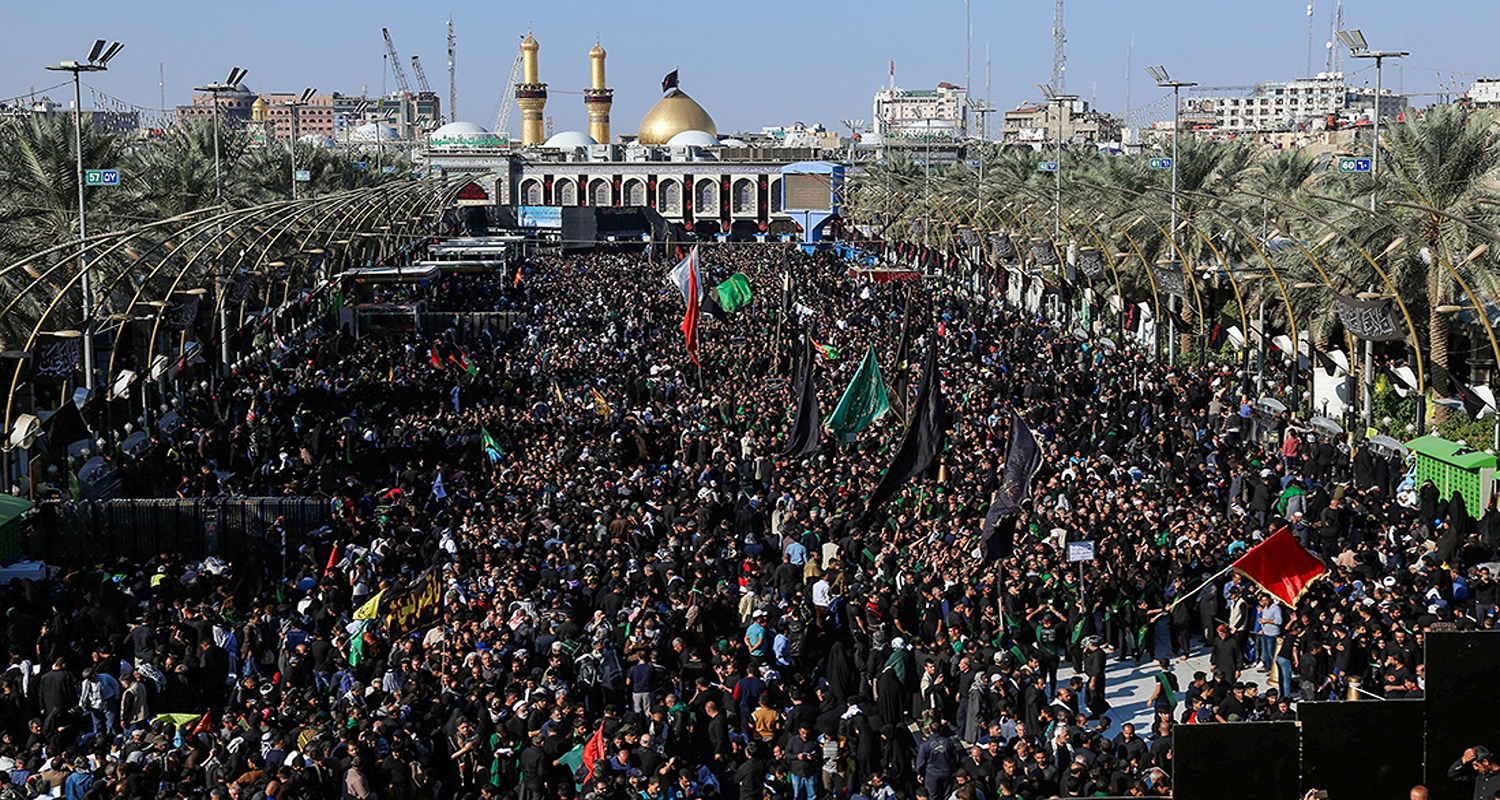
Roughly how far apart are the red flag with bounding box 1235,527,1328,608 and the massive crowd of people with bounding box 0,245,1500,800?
0.32 meters

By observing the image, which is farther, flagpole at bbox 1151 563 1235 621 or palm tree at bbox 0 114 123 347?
palm tree at bbox 0 114 123 347

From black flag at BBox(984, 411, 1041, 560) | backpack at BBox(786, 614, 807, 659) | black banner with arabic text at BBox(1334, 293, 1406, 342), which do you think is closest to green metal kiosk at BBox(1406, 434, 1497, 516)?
black banner with arabic text at BBox(1334, 293, 1406, 342)

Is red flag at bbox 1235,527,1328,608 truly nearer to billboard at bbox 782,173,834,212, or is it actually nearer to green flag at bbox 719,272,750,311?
green flag at bbox 719,272,750,311

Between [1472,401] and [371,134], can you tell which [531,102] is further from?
[1472,401]

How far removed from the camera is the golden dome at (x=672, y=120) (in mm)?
133375

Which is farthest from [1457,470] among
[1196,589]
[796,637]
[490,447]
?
[490,447]

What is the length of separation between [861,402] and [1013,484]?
5273 millimetres

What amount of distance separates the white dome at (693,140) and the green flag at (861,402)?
94.8 meters

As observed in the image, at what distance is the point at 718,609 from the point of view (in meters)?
15.3

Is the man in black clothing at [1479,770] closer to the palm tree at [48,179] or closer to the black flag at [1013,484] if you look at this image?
the black flag at [1013,484]

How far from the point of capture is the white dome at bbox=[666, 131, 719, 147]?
117m

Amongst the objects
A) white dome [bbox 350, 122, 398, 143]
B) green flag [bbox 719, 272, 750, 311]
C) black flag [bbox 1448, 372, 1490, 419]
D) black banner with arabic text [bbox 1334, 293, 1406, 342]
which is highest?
white dome [bbox 350, 122, 398, 143]

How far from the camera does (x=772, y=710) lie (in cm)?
1279

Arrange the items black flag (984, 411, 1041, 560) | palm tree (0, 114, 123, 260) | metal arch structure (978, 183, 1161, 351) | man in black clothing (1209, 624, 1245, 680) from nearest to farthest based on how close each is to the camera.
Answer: man in black clothing (1209, 624, 1245, 680)
black flag (984, 411, 1041, 560)
palm tree (0, 114, 123, 260)
metal arch structure (978, 183, 1161, 351)
